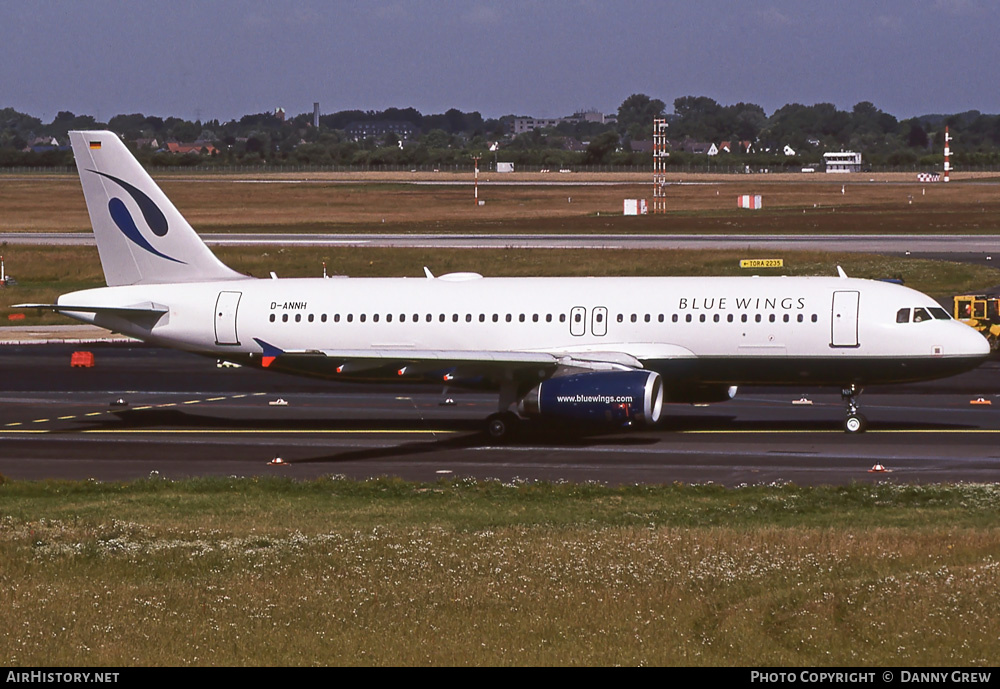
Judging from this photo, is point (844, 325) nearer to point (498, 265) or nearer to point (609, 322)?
point (609, 322)

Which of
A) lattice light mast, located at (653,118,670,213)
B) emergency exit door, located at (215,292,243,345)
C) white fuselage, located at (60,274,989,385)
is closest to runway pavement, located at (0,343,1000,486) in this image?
white fuselage, located at (60,274,989,385)

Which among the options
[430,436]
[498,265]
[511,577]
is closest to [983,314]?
[430,436]

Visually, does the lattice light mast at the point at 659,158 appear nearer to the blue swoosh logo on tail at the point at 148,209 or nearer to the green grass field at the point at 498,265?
the green grass field at the point at 498,265

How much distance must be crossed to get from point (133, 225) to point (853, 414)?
22.7 metres

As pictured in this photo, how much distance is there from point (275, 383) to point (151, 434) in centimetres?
1038

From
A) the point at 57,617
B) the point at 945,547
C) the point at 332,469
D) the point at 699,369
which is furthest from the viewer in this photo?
the point at 699,369

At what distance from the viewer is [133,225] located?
143ft

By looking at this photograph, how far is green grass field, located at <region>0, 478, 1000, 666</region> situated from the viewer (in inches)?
676

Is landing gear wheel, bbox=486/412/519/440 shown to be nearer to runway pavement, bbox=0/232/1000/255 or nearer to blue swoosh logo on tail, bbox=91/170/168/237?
blue swoosh logo on tail, bbox=91/170/168/237

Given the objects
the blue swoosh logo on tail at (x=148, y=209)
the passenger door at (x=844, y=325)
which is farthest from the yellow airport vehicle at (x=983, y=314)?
the blue swoosh logo on tail at (x=148, y=209)
